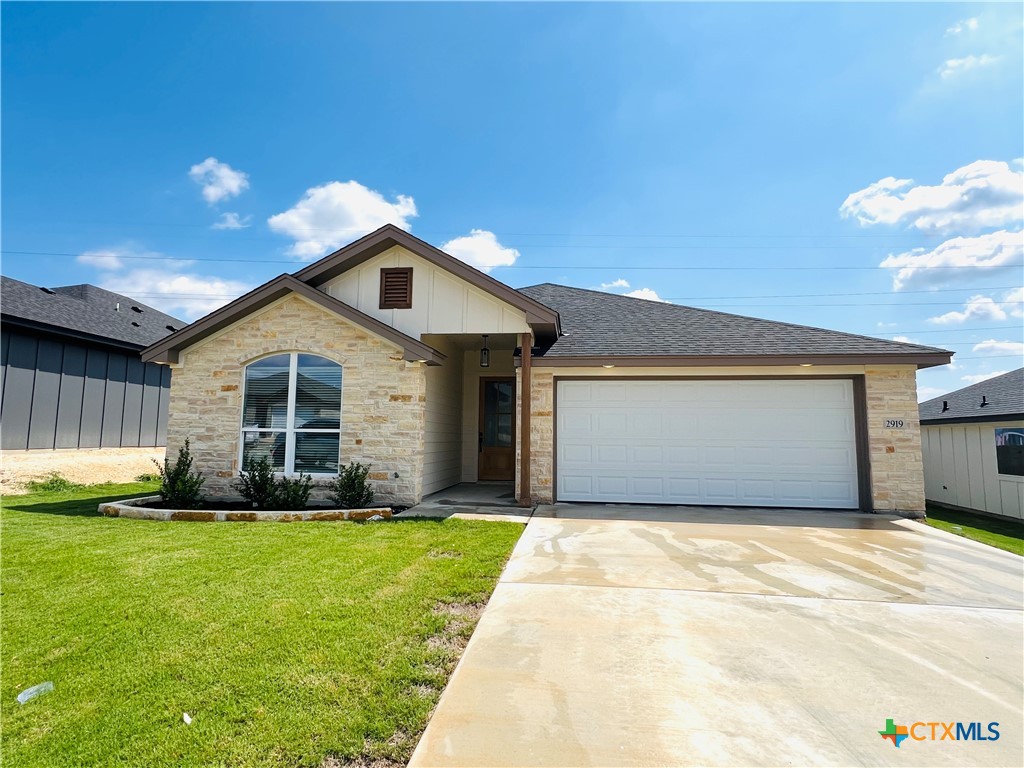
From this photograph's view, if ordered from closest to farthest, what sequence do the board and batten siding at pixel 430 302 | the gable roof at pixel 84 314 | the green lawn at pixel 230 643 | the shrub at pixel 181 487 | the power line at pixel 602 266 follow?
the green lawn at pixel 230 643 < the shrub at pixel 181 487 < the board and batten siding at pixel 430 302 < the gable roof at pixel 84 314 < the power line at pixel 602 266

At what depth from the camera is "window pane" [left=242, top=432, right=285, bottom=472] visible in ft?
29.2

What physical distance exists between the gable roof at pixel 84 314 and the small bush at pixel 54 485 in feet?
12.4

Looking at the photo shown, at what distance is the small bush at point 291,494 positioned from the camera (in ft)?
26.7

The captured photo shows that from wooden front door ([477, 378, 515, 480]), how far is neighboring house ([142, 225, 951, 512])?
261cm

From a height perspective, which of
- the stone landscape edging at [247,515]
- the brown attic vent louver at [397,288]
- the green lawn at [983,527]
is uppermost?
the brown attic vent louver at [397,288]

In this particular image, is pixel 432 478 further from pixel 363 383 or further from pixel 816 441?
pixel 816 441

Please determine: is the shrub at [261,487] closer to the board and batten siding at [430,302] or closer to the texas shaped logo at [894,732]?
the board and batten siding at [430,302]

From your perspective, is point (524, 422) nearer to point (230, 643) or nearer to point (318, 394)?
point (318, 394)

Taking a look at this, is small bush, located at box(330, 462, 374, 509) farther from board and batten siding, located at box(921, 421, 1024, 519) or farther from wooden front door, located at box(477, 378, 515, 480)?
board and batten siding, located at box(921, 421, 1024, 519)

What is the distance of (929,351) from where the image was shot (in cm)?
855

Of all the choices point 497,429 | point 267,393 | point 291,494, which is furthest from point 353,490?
point 497,429

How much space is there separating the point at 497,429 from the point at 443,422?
6.97 ft

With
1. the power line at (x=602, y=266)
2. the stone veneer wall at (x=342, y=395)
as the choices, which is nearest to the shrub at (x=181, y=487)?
the stone veneer wall at (x=342, y=395)

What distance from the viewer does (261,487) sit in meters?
8.12
